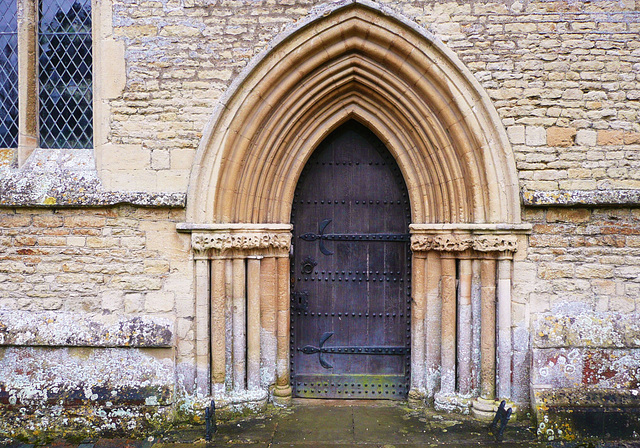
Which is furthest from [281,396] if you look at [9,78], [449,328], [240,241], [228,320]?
[9,78]

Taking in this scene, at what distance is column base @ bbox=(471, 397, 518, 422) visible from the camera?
419cm

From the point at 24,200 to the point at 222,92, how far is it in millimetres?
2040

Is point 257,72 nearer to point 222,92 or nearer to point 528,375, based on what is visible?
point 222,92

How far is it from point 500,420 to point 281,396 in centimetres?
201

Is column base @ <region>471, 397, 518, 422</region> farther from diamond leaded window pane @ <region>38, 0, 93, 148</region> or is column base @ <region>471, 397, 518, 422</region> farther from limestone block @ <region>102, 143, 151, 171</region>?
diamond leaded window pane @ <region>38, 0, 93, 148</region>

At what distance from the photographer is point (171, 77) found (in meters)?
4.26

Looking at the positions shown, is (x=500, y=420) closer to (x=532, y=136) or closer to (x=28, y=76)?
(x=532, y=136)

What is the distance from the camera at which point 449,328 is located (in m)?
4.41

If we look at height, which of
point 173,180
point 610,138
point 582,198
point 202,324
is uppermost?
point 610,138

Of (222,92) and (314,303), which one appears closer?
(222,92)

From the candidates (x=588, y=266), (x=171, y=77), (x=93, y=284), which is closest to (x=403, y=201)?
(x=588, y=266)

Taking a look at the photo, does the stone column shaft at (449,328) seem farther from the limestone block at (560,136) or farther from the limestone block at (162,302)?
the limestone block at (162,302)

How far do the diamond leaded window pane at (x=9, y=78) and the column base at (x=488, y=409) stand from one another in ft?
16.7

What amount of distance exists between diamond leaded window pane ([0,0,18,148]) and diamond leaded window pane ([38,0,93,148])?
297 millimetres
